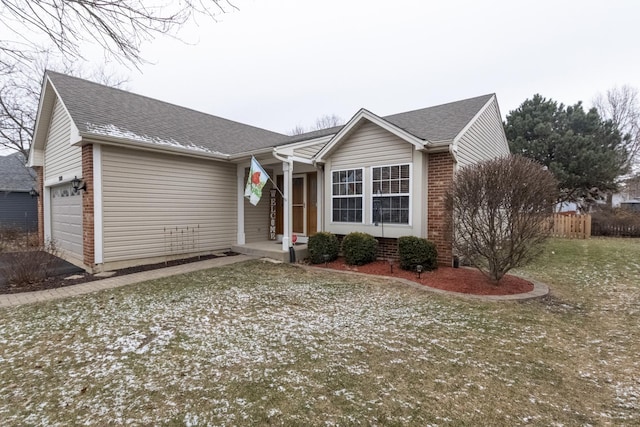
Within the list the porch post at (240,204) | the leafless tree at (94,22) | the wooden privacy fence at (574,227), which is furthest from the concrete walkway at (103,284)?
the wooden privacy fence at (574,227)

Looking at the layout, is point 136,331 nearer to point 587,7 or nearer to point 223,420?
point 223,420

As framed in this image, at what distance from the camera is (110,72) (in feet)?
67.0

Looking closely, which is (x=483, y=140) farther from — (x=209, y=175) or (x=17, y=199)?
(x=17, y=199)

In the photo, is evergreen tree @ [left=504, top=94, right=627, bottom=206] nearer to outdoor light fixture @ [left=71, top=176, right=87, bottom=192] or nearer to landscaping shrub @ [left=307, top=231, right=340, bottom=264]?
landscaping shrub @ [left=307, top=231, right=340, bottom=264]

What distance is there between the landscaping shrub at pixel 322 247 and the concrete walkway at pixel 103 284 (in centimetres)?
209

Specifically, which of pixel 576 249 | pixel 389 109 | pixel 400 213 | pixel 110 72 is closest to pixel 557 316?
pixel 400 213

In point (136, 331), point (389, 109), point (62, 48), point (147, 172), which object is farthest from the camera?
point (389, 109)

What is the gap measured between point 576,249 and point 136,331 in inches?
512

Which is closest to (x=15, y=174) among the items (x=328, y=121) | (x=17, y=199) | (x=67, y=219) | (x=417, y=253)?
(x=17, y=199)

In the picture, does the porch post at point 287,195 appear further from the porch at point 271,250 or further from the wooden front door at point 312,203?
the wooden front door at point 312,203

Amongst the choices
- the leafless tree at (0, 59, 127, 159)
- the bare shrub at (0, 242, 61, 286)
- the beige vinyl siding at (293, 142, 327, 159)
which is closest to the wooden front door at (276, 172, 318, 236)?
the beige vinyl siding at (293, 142, 327, 159)

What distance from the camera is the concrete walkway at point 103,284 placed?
5219 mm

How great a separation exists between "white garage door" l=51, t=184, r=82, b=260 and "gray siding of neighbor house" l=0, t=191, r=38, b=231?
9.46 metres

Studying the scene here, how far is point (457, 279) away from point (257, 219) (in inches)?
271
